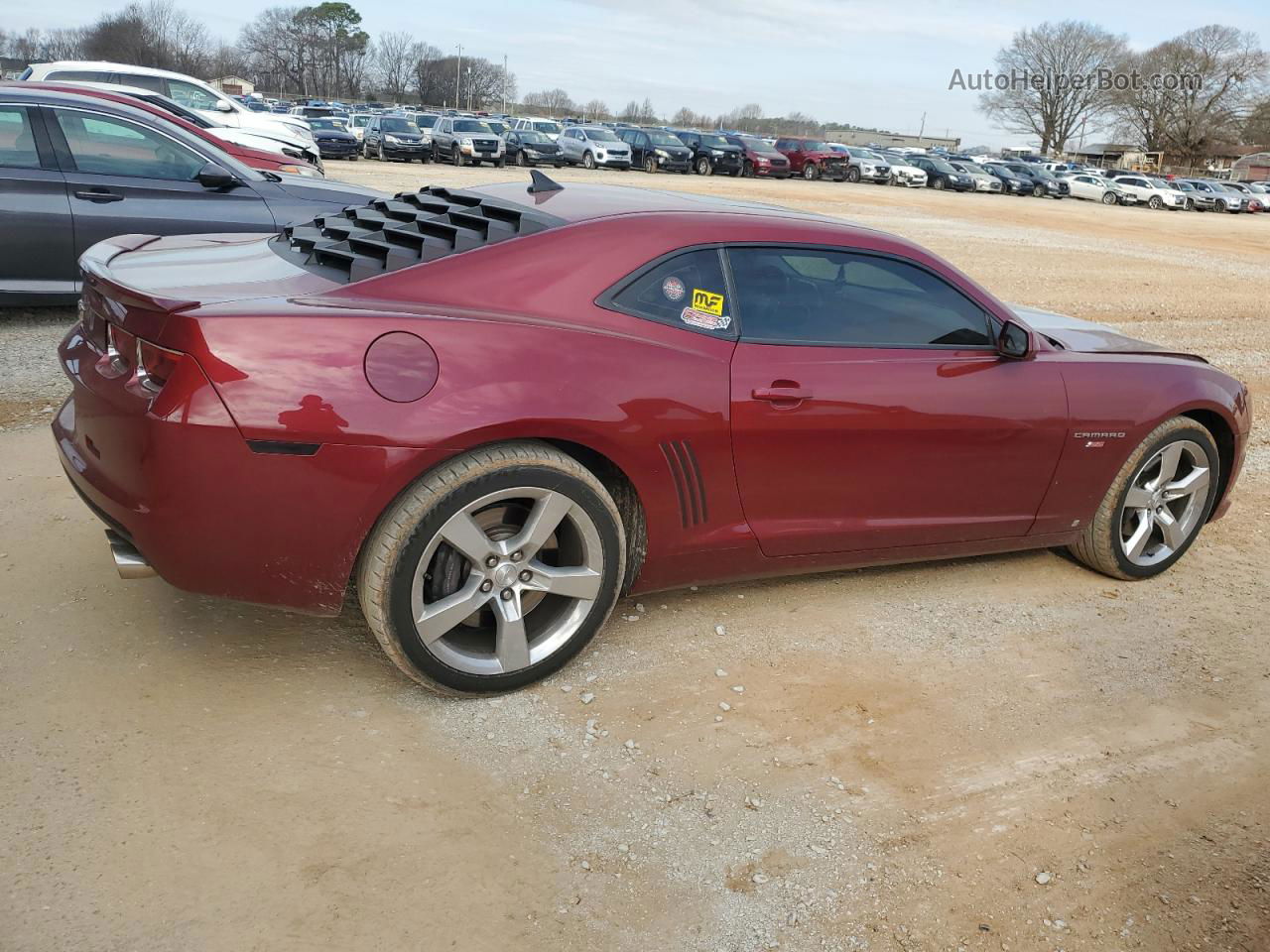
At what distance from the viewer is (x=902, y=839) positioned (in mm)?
2764

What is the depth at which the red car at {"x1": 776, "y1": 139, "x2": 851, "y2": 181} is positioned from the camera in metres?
41.1

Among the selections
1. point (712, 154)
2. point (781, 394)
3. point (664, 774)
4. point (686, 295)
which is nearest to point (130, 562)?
point (664, 774)

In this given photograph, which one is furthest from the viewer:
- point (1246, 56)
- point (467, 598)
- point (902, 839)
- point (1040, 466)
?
point (1246, 56)

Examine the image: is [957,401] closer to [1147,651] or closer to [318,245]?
[1147,651]

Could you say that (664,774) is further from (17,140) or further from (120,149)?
(17,140)

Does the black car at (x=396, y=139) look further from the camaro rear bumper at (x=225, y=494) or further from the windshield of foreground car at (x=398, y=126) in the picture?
the camaro rear bumper at (x=225, y=494)

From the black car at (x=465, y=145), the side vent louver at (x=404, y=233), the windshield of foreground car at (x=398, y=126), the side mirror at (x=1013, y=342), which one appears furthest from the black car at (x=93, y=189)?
the windshield of foreground car at (x=398, y=126)

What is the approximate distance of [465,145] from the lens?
32.7 metres

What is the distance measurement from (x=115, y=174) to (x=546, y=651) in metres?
5.86

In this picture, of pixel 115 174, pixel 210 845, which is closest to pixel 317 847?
pixel 210 845

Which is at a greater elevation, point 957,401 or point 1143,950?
point 957,401

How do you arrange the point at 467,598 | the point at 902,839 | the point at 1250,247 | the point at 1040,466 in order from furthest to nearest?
1. the point at 1250,247
2. the point at 1040,466
3. the point at 467,598
4. the point at 902,839

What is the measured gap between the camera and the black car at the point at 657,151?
36.8 metres

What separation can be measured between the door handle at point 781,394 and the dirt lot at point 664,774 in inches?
35.2
